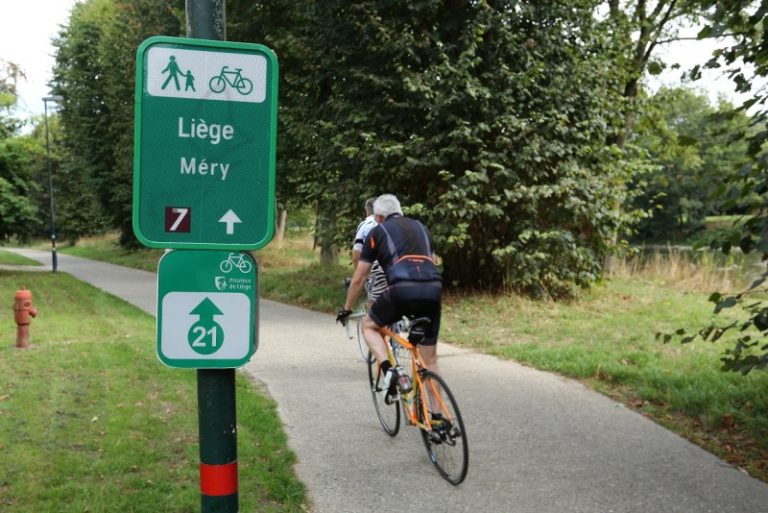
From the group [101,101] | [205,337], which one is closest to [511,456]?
[205,337]

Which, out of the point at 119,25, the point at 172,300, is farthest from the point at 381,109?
the point at 119,25

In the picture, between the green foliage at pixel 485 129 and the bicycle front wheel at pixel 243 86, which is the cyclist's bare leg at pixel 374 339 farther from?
the green foliage at pixel 485 129

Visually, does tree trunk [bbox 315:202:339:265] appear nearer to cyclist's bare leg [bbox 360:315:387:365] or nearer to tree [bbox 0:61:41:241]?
cyclist's bare leg [bbox 360:315:387:365]

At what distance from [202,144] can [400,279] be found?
8.50 ft

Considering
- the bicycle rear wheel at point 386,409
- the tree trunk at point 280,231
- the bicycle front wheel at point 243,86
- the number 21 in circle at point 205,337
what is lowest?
the tree trunk at point 280,231

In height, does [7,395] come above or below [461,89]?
below

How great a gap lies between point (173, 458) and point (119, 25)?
1036 inches

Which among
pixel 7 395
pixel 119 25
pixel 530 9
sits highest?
pixel 119 25

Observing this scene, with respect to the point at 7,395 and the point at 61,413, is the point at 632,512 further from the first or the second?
the point at 7,395

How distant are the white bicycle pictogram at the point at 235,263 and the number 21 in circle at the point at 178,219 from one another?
164 millimetres

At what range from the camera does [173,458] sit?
4762 mm

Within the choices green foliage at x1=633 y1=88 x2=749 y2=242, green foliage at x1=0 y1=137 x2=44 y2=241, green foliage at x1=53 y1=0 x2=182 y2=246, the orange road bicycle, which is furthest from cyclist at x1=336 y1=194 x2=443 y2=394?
green foliage at x1=53 y1=0 x2=182 y2=246

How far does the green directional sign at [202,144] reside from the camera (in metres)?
2.21

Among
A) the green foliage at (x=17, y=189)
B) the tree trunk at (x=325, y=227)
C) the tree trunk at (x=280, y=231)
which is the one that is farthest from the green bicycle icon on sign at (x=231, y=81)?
the tree trunk at (x=280, y=231)
